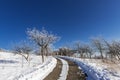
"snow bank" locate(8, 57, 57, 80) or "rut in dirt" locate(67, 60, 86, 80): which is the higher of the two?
"snow bank" locate(8, 57, 57, 80)

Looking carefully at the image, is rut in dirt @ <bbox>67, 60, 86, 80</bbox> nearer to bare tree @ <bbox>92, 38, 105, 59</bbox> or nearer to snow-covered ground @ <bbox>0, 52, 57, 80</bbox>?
snow-covered ground @ <bbox>0, 52, 57, 80</bbox>

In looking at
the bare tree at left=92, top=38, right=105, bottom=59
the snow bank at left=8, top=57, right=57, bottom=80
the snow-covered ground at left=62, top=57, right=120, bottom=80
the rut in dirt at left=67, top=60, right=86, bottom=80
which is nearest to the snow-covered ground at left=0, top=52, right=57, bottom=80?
the snow bank at left=8, top=57, right=57, bottom=80

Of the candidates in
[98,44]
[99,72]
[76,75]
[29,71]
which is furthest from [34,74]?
[98,44]

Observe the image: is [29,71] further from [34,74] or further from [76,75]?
[76,75]

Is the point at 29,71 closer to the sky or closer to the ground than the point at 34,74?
closer to the sky

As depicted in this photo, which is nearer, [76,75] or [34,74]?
[34,74]

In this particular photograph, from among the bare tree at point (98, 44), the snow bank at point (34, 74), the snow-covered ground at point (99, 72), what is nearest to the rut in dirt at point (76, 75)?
the snow-covered ground at point (99, 72)

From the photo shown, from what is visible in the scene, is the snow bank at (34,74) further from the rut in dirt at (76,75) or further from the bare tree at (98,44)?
the bare tree at (98,44)

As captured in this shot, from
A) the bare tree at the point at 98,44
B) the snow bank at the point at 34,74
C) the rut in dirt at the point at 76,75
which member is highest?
the bare tree at the point at 98,44

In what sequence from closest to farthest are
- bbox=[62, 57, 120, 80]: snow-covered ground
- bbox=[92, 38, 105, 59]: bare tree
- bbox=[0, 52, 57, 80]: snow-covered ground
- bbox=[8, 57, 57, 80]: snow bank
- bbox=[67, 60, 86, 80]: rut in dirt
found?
bbox=[62, 57, 120, 80]: snow-covered ground, bbox=[8, 57, 57, 80]: snow bank, bbox=[0, 52, 57, 80]: snow-covered ground, bbox=[67, 60, 86, 80]: rut in dirt, bbox=[92, 38, 105, 59]: bare tree

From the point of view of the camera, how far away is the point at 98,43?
83688 mm

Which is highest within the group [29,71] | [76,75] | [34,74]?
[29,71]

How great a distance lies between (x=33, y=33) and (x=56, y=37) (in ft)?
26.4

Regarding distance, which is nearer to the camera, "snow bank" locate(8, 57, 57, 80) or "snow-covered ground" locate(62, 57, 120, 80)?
"snow-covered ground" locate(62, 57, 120, 80)
